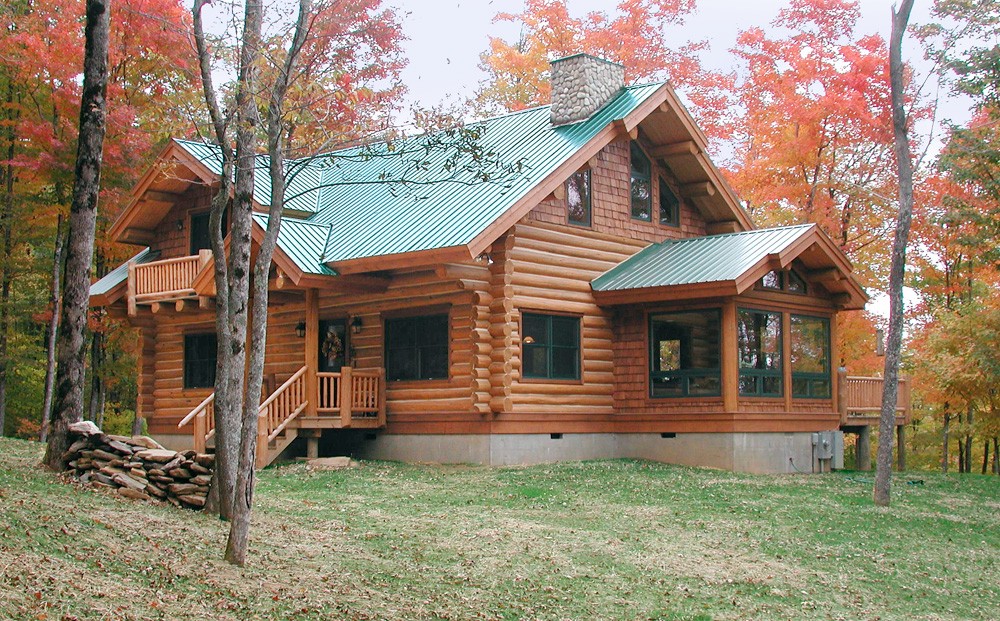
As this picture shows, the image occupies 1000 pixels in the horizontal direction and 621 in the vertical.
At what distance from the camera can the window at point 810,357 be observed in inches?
931

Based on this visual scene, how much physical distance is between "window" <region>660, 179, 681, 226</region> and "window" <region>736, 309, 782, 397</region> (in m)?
4.00

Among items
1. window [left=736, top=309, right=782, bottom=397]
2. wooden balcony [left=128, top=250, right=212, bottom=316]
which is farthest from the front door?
window [left=736, top=309, right=782, bottom=397]

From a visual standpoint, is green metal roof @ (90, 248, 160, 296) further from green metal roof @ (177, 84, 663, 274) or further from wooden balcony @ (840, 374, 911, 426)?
wooden balcony @ (840, 374, 911, 426)

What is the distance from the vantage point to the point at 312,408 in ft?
71.6

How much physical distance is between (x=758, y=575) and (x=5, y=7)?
78.7 feet

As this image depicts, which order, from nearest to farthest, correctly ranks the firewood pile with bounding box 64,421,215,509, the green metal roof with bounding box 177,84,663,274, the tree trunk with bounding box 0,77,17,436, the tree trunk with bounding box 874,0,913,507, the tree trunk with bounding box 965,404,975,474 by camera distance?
the firewood pile with bounding box 64,421,215,509 → the tree trunk with bounding box 874,0,913,507 → the green metal roof with bounding box 177,84,663,274 → the tree trunk with bounding box 0,77,17,436 → the tree trunk with bounding box 965,404,975,474

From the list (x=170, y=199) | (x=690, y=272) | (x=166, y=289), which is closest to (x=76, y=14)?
(x=170, y=199)

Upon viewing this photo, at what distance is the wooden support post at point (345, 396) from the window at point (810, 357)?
30.6ft

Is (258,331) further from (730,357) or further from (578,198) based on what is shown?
(578,198)

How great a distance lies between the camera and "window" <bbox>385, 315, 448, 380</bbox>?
72.2 ft

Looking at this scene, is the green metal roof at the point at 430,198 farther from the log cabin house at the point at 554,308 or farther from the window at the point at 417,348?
the window at the point at 417,348

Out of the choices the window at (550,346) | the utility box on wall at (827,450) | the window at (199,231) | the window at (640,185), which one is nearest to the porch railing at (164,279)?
the window at (199,231)

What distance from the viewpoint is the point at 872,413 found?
26.3 metres

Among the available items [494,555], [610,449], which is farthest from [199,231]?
[494,555]
